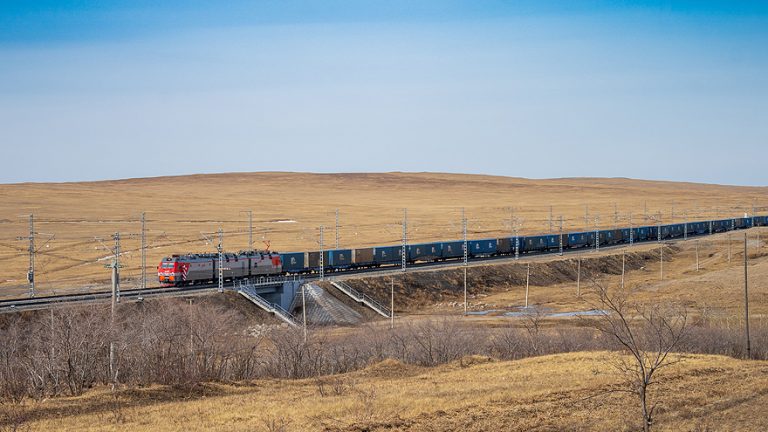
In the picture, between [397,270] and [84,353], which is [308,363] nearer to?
[84,353]

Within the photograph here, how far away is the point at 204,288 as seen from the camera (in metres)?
69.8

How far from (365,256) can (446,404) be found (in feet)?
199

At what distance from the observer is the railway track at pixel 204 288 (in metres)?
56.1

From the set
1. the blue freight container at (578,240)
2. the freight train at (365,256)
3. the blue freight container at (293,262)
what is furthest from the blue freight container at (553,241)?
the blue freight container at (293,262)

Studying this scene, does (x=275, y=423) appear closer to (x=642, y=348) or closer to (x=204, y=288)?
(x=642, y=348)

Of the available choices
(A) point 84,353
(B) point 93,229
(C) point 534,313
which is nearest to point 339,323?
(C) point 534,313

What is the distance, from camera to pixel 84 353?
36.7m

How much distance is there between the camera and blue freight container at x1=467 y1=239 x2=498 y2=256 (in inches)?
4033

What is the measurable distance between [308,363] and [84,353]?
11340mm

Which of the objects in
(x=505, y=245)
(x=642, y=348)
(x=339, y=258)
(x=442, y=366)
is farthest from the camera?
(x=505, y=245)

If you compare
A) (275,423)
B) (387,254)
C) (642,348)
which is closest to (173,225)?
(387,254)

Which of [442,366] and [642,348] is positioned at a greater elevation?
[642,348]

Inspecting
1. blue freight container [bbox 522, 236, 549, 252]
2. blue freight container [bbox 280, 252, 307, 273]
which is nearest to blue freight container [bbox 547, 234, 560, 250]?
blue freight container [bbox 522, 236, 549, 252]

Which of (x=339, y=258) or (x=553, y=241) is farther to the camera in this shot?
(x=553, y=241)
